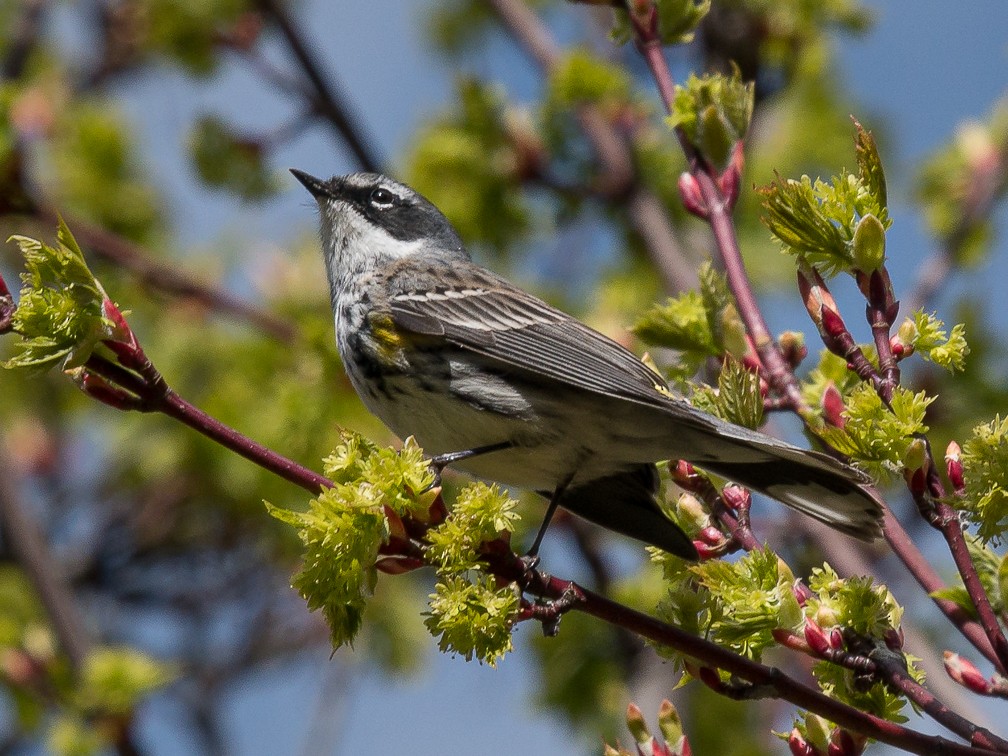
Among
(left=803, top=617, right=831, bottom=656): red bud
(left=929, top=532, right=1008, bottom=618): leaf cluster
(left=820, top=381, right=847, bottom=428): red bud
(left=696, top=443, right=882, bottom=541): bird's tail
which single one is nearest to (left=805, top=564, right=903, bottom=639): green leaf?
(left=803, top=617, right=831, bottom=656): red bud

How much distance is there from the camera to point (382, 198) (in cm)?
469

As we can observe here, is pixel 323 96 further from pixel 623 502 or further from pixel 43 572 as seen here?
pixel 623 502

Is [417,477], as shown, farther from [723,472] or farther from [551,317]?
[551,317]

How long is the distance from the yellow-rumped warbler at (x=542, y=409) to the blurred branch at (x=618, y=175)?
96 centimetres

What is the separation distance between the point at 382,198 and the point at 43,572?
1.90 metres

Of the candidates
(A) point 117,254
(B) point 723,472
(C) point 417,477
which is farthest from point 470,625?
(A) point 117,254

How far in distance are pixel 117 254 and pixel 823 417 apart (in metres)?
3.49

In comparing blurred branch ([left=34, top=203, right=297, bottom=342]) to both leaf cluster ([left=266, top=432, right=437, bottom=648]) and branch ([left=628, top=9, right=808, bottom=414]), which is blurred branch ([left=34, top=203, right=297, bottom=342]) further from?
leaf cluster ([left=266, top=432, right=437, bottom=648])

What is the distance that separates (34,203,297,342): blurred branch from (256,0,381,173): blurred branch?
2.62ft

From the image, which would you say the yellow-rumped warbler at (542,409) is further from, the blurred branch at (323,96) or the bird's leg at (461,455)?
the blurred branch at (323,96)

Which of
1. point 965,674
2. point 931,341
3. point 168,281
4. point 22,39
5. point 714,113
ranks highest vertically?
point 714,113

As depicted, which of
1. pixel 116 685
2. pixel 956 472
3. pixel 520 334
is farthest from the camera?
pixel 116 685

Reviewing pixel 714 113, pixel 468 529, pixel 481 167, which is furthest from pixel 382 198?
pixel 468 529

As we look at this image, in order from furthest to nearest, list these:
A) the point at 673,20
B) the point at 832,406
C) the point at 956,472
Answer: the point at 673,20
the point at 832,406
the point at 956,472
